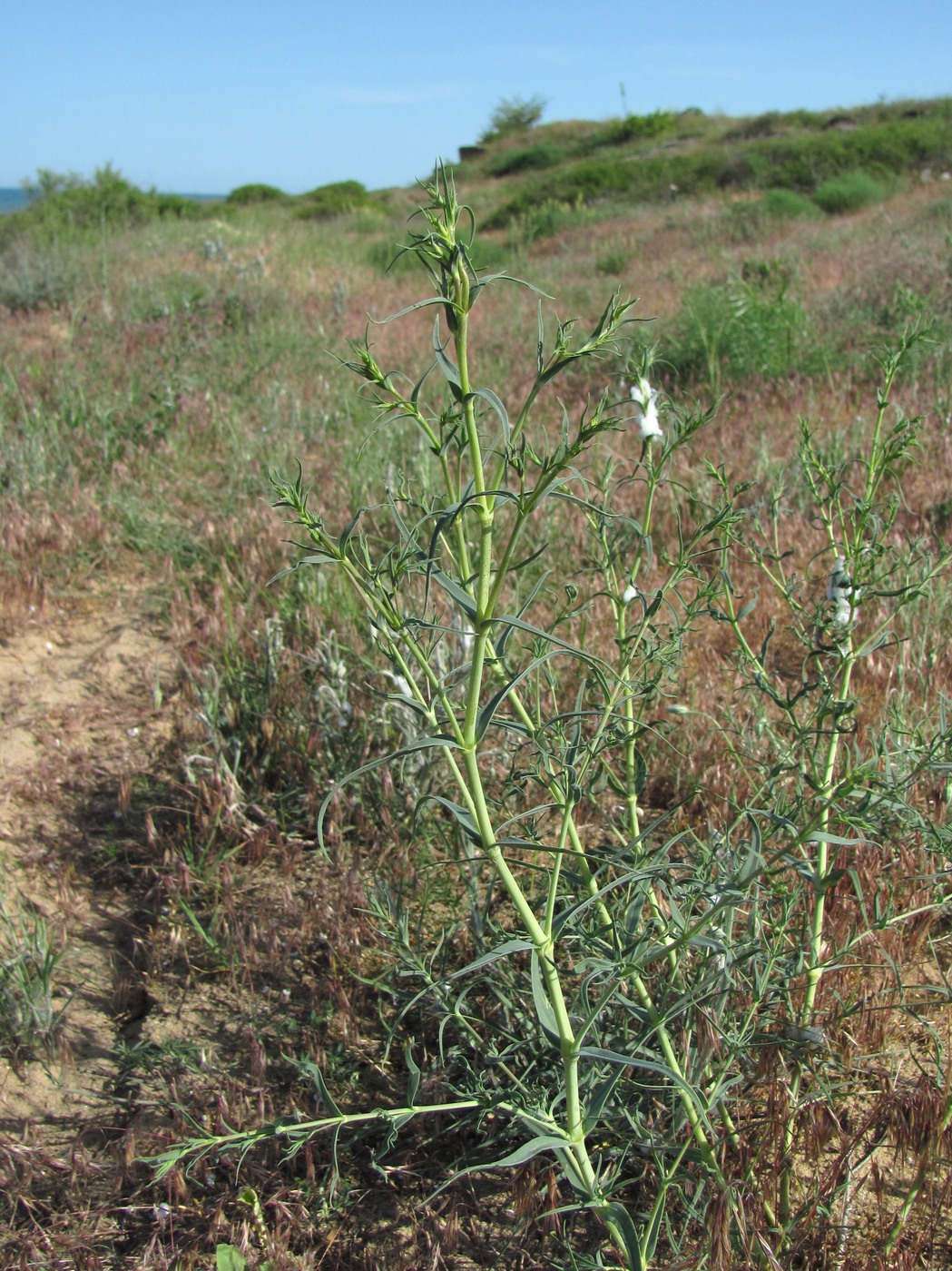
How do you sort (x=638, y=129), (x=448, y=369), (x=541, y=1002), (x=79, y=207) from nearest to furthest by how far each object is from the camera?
(x=448, y=369) → (x=541, y=1002) → (x=79, y=207) → (x=638, y=129)

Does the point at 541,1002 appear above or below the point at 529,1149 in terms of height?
above

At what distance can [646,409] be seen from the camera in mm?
1702

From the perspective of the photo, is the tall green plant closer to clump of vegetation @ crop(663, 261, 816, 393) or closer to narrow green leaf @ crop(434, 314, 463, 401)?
narrow green leaf @ crop(434, 314, 463, 401)

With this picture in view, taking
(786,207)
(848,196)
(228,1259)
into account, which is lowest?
(228,1259)

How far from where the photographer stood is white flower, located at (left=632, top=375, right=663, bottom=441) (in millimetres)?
1654

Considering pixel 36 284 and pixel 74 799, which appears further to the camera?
pixel 36 284

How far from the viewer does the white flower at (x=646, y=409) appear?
1.65m

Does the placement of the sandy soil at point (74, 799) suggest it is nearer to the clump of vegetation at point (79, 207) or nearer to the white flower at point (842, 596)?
the white flower at point (842, 596)

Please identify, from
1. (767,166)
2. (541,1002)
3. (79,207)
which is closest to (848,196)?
(767,166)

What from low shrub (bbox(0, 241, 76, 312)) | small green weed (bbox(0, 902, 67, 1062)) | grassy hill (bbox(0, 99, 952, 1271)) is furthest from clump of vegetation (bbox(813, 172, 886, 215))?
small green weed (bbox(0, 902, 67, 1062))

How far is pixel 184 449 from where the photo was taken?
16.5ft

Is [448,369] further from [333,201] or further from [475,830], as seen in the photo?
[333,201]

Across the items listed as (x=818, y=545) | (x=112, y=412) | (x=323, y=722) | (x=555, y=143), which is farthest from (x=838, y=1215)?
(x=555, y=143)

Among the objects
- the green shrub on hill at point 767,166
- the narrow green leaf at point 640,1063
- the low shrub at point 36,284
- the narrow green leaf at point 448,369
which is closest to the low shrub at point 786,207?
the green shrub on hill at point 767,166
